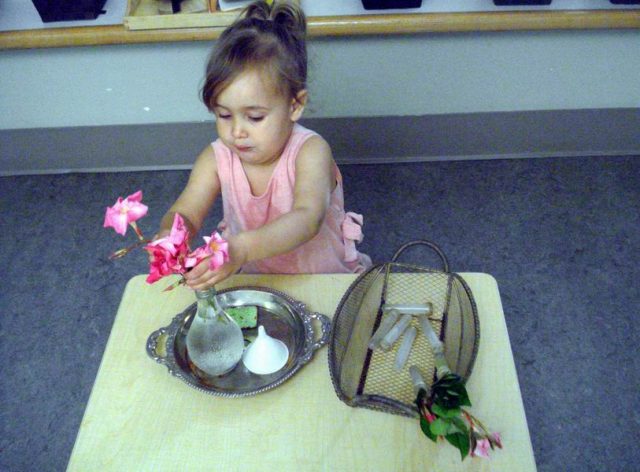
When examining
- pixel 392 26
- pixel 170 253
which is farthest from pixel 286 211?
pixel 392 26

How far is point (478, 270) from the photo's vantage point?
1859mm

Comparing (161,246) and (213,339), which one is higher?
(161,246)

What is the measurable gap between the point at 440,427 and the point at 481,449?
0.07m

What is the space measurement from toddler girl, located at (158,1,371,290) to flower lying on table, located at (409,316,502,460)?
334 millimetres

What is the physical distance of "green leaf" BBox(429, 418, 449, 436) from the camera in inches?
28.3

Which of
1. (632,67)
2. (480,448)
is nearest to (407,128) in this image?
(632,67)

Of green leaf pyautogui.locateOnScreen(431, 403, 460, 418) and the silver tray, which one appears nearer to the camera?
green leaf pyautogui.locateOnScreen(431, 403, 460, 418)

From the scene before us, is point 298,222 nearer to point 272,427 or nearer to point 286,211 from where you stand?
point 286,211

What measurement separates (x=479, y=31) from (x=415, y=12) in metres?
0.23

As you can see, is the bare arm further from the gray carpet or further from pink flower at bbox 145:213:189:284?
the gray carpet

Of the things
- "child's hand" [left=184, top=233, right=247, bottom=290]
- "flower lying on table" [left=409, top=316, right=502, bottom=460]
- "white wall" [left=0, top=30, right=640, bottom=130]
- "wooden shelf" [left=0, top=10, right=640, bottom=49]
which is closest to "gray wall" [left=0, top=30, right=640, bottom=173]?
"white wall" [left=0, top=30, right=640, bottom=130]

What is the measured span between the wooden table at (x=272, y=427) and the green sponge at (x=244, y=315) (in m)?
0.13

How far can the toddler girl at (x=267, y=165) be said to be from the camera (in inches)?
39.6

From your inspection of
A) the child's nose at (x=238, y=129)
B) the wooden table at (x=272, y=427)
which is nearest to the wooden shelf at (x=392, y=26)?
the child's nose at (x=238, y=129)
